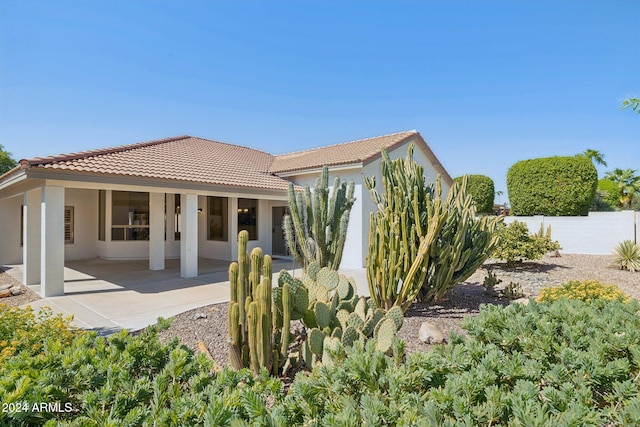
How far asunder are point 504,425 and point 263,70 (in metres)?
15.4

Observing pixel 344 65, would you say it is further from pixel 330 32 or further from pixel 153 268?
pixel 153 268

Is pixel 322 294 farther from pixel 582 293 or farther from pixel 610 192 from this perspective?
pixel 610 192

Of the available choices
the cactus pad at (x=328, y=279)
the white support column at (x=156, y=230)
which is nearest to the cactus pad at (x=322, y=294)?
the cactus pad at (x=328, y=279)

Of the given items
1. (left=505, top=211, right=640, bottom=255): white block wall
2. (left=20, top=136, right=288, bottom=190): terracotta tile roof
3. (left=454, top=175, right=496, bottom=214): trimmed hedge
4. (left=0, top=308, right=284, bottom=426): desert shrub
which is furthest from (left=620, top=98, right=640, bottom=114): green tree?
(left=454, top=175, right=496, bottom=214): trimmed hedge

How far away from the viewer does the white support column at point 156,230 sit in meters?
14.1

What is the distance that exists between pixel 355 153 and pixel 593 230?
1416 centimetres

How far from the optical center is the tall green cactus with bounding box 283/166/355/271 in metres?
7.93

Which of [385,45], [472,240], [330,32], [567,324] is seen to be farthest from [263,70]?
[567,324]

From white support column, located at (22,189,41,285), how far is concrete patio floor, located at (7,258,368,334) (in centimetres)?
60

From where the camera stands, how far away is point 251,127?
1850 centimetres

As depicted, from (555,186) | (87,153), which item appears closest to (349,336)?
(87,153)

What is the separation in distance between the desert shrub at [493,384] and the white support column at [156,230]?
43.0 ft

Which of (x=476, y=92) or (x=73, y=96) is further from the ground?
(x=476, y=92)

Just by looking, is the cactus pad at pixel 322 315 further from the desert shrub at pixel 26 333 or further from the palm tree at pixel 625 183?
the palm tree at pixel 625 183
